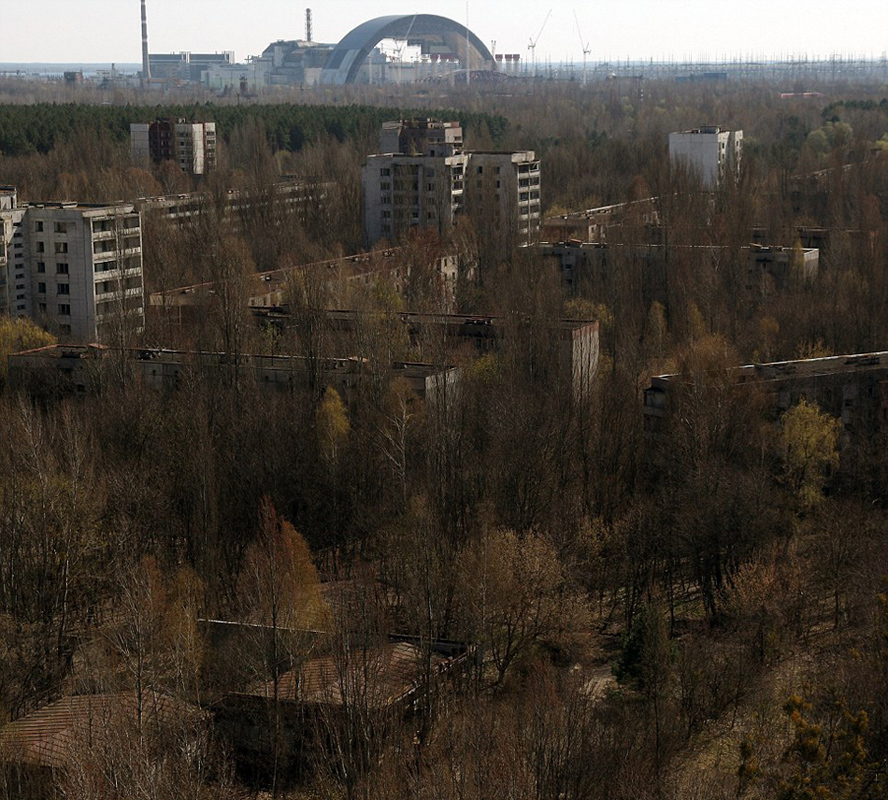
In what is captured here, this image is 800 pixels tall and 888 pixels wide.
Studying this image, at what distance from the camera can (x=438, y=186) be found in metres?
32.8

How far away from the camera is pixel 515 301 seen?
76.2 feet

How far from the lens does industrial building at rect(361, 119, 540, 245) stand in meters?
32.8

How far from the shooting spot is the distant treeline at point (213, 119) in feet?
144

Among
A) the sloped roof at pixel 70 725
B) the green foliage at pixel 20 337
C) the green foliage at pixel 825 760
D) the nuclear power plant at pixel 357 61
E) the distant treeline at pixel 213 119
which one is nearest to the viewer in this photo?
the green foliage at pixel 825 760

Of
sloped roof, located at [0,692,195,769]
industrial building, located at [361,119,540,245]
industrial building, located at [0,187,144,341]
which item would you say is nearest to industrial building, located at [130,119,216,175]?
industrial building, located at [361,119,540,245]

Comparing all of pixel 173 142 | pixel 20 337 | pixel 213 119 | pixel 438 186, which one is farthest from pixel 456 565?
pixel 213 119

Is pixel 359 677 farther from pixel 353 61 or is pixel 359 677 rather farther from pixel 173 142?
pixel 353 61

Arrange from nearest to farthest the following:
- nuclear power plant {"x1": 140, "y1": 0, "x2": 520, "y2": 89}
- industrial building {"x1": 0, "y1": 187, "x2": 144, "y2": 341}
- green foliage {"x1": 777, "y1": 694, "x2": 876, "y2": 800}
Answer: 1. green foliage {"x1": 777, "y1": 694, "x2": 876, "y2": 800}
2. industrial building {"x1": 0, "y1": 187, "x2": 144, "y2": 341}
3. nuclear power plant {"x1": 140, "y1": 0, "x2": 520, "y2": 89}

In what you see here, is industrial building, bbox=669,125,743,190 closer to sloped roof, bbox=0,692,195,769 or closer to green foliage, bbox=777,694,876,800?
green foliage, bbox=777,694,876,800

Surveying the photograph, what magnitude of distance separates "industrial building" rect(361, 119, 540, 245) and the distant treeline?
12.1 meters

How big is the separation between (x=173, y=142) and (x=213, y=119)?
19.6 feet

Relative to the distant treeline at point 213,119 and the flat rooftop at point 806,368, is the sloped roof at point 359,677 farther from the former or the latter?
the distant treeline at point 213,119

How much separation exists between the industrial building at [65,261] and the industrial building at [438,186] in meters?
9.49

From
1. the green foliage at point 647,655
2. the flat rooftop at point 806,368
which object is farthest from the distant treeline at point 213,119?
the green foliage at point 647,655
